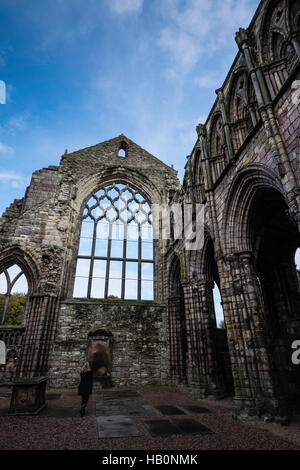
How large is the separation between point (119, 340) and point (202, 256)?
18.7 feet

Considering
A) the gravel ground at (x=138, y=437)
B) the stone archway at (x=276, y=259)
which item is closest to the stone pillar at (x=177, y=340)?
the stone archway at (x=276, y=259)

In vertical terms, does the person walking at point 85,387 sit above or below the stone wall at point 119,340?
below

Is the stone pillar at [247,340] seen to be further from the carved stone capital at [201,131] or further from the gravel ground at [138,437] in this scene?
the carved stone capital at [201,131]

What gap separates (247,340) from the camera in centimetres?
606

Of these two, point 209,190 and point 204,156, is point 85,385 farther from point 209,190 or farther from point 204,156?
point 204,156

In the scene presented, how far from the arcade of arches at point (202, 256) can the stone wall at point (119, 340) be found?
5 centimetres

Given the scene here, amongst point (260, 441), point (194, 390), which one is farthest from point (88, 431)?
point (194, 390)

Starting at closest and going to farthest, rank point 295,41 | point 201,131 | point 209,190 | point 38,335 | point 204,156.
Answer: point 295,41 < point 209,190 < point 204,156 < point 201,131 < point 38,335

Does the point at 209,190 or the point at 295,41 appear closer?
the point at 295,41

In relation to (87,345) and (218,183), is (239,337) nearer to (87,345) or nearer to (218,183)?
(218,183)

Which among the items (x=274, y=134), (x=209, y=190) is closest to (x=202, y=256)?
(x=209, y=190)

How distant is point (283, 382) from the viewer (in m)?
5.85

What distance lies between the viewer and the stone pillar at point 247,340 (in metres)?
5.47
